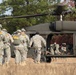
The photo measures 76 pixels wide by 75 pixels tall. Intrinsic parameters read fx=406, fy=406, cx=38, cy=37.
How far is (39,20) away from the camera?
38750 millimetres

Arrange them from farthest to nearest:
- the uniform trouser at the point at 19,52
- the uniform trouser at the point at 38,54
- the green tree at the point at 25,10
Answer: the green tree at the point at 25,10 < the uniform trouser at the point at 38,54 < the uniform trouser at the point at 19,52

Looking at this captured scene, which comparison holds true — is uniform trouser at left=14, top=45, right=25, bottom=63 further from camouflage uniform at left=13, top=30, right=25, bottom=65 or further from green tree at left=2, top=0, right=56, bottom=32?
green tree at left=2, top=0, right=56, bottom=32

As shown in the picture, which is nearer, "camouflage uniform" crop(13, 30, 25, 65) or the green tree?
"camouflage uniform" crop(13, 30, 25, 65)

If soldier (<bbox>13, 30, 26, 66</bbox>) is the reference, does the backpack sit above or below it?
above

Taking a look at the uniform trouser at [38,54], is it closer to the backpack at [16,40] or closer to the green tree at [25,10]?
the backpack at [16,40]

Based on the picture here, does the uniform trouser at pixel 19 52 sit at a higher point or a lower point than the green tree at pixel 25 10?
lower

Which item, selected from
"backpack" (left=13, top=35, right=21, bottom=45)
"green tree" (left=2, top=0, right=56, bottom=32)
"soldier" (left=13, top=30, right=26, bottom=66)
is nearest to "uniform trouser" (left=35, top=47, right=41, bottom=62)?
"soldier" (left=13, top=30, right=26, bottom=66)

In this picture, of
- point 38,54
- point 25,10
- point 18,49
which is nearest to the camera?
point 18,49

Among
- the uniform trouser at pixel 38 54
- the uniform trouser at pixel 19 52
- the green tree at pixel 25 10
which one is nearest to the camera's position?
the uniform trouser at pixel 19 52

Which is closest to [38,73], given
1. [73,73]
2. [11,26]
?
[73,73]

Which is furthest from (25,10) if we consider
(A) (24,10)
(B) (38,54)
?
(B) (38,54)

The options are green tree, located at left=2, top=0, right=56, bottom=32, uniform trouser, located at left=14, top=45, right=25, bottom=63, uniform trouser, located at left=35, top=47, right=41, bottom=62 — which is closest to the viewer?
uniform trouser, located at left=14, top=45, right=25, bottom=63

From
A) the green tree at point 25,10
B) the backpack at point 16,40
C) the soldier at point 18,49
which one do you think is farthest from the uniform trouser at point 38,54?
the green tree at point 25,10

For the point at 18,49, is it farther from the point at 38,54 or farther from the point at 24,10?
the point at 24,10
